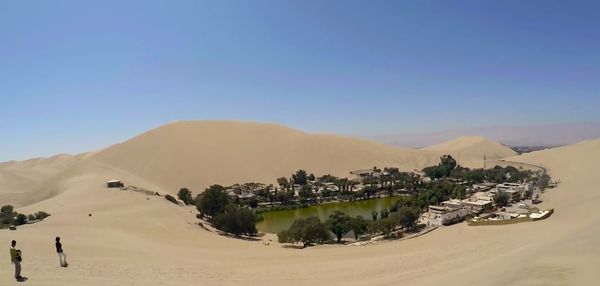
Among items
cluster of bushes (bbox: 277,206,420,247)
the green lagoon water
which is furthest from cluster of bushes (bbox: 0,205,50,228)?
the green lagoon water

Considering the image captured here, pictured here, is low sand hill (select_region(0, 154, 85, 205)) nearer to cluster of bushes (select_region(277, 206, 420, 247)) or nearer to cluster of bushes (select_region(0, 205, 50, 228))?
cluster of bushes (select_region(0, 205, 50, 228))

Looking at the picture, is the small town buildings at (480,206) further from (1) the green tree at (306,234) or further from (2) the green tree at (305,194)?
(2) the green tree at (305,194)

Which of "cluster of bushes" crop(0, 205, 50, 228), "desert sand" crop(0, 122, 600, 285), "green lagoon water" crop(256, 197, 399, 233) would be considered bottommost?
"green lagoon water" crop(256, 197, 399, 233)

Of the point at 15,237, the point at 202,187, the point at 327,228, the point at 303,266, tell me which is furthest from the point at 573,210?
the point at 202,187

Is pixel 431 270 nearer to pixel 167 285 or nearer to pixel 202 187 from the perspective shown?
pixel 167 285

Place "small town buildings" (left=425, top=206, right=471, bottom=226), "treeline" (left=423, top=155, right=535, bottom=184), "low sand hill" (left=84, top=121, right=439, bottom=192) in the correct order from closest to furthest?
"small town buildings" (left=425, top=206, right=471, bottom=226) < "treeline" (left=423, top=155, right=535, bottom=184) < "low sand hill" (left=84, top=121, right=439, bottom=192)

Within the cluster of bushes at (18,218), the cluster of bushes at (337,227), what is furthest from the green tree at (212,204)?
the cluster of bushes at (18,218)
